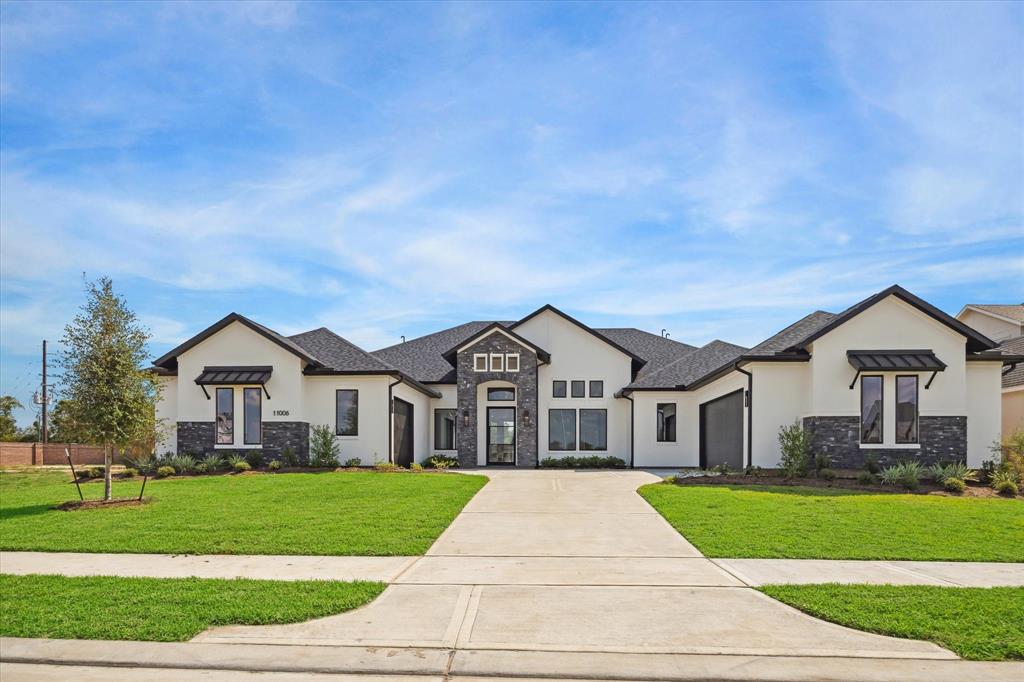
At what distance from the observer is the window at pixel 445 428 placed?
103ft

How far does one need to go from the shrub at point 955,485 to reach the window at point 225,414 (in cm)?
2132

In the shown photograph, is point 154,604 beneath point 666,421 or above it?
beneath

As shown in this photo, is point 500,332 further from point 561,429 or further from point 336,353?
point 336,353

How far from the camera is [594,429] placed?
30.2 m

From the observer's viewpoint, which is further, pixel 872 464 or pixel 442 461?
pixel 442 461

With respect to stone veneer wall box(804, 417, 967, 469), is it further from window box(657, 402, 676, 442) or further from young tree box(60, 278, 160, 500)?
young tree box(60, 278, 160, 500)

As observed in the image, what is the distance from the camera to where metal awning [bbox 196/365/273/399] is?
984 inches

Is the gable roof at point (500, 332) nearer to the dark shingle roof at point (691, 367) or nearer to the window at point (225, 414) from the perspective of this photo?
the dark shingle roof at point (691, 367)

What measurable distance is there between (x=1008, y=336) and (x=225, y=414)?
30103 mm

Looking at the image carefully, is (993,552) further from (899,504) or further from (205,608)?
(205,608)

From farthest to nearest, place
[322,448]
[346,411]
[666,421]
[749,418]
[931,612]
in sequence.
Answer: [666,421], [346,411], [322,448], [749,418], [931,612]

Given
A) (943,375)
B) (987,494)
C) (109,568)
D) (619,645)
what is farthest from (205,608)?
(943,375)

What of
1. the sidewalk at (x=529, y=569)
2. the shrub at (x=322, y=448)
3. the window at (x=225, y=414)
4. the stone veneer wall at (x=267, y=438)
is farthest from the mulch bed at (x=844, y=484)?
the window at (x=225, y=414)

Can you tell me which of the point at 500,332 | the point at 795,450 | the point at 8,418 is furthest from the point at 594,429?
the point at 8,418
